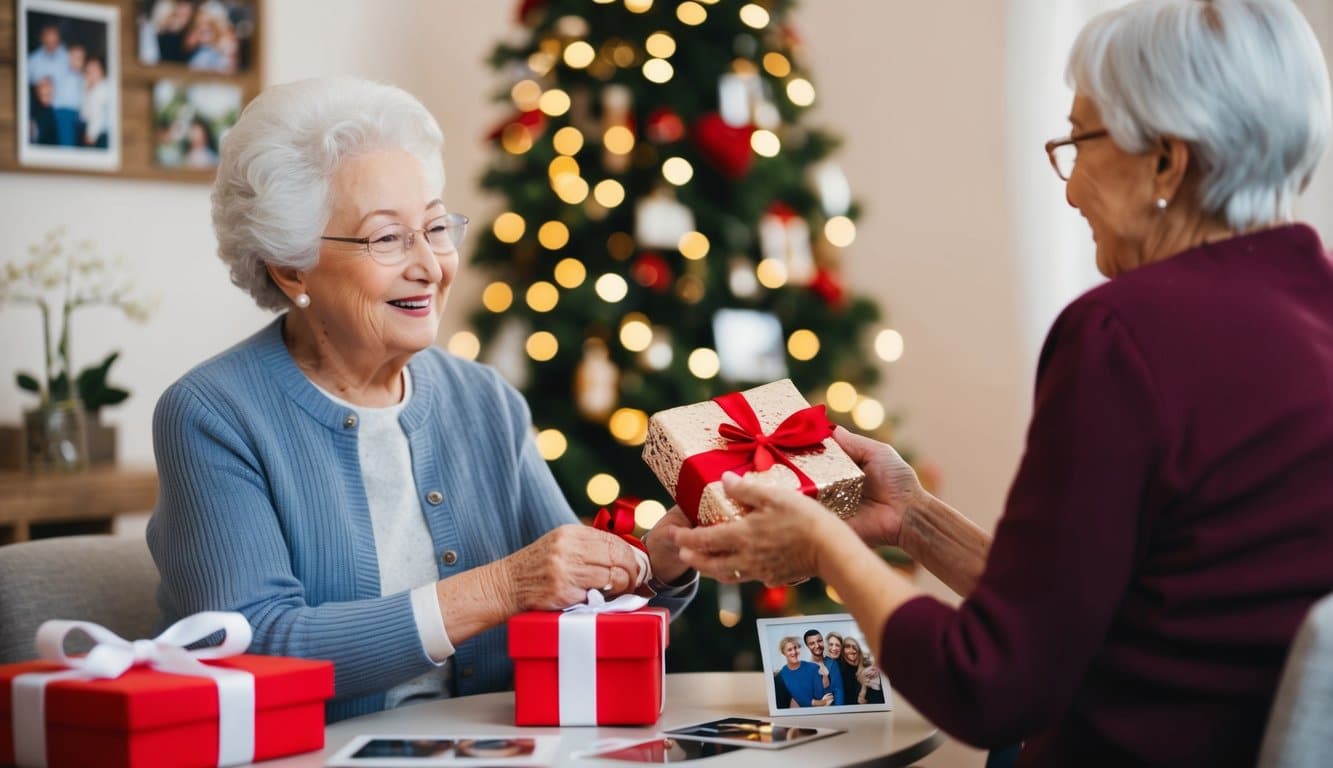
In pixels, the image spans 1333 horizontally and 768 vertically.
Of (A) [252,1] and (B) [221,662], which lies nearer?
(B) [221,662]

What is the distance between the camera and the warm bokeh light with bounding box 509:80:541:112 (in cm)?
397

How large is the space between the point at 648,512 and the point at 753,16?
4.80ft

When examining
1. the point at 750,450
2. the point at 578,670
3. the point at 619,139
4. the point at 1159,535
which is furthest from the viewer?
the point at 619,139

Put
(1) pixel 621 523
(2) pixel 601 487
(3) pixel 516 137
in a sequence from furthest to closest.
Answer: (3) pixel 516 137 → (2) pixel 601 487 → (1) pixel 621 523

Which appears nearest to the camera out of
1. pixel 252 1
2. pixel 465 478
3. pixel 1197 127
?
pixel 1197 127

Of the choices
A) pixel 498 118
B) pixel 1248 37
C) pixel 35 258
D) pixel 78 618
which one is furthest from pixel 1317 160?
pixel 498 118

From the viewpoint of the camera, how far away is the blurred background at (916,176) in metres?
4.08

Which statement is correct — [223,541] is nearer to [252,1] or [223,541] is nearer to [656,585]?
[656,585]

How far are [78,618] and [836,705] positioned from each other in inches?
45.1

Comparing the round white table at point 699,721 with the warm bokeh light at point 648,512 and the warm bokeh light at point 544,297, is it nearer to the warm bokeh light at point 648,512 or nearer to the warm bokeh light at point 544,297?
the warm bokeh light at point 648,512

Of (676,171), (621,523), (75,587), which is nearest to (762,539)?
(621,523)

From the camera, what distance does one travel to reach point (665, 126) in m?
3.78

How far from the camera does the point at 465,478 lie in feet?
7.01

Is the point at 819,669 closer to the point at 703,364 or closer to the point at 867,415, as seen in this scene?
the point at 703,364
